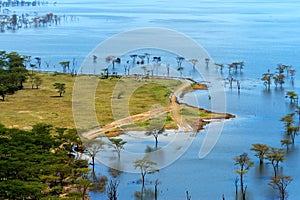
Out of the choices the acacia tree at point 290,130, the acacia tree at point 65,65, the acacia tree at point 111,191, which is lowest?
the acacia tree at point 111,191

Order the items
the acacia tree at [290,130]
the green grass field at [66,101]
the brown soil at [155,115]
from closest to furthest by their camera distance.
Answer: the acacia tree at [290,130], the brown soil at [155,115], the green grass field at [66,101]

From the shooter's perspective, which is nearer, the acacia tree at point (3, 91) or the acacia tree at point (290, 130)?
the acacia tree at point (290, 130)

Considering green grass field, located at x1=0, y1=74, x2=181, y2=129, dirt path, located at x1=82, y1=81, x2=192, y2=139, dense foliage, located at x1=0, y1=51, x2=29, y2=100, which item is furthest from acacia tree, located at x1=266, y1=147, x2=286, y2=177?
dense foliage, located at x1=0, y1=51, x2=29, y2=100

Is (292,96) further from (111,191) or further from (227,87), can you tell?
(111,191)

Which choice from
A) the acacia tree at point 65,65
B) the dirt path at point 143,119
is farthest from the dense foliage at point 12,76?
the dirt path at point 143,119

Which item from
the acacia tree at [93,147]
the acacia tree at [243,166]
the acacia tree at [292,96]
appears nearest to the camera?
the acacia tree at [243,166]

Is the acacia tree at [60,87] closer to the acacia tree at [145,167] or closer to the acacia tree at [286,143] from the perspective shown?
the acacia tree at [145,167]

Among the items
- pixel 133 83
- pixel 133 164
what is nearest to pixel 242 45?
A: pixel 133 83

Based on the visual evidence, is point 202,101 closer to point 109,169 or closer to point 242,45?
point 109,169

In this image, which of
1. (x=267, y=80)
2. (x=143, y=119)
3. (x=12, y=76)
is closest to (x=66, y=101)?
(x=12, y=76)
